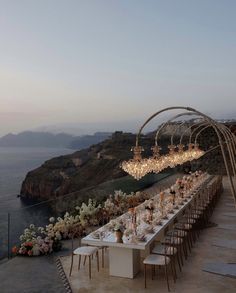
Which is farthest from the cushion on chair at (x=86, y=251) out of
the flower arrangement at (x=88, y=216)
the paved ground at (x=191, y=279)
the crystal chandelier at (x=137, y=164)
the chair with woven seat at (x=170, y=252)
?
the flower arrangement at (x=88, y=216)

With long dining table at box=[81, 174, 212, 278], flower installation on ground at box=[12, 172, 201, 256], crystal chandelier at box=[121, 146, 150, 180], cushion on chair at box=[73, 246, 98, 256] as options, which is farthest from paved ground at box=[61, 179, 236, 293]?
crystal chandelier at box=[121, 146, 150, 180]

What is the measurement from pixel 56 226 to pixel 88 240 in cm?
272

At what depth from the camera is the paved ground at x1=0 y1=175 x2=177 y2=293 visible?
6884 millimetres

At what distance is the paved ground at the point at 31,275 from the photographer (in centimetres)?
688

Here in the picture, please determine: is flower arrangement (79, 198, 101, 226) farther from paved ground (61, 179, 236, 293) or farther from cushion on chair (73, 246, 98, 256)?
cushion on chair (73, 246, 98, 256)

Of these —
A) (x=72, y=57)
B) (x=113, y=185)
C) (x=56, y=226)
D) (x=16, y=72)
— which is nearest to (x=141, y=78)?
(x=72, y=57)

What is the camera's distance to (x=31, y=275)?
7.52 meters

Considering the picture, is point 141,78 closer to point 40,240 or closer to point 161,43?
point 161,43

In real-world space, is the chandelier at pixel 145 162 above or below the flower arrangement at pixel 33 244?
above

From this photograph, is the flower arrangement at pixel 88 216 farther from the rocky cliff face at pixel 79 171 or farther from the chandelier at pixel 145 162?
the rocky cliff face at pixel 79 171

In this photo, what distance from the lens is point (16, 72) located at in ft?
56.5

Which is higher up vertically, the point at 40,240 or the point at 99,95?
the point at 99,95

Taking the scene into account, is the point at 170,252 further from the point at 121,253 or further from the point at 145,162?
the point at 145,162

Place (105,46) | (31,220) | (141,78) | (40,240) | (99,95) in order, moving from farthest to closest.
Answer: (99,95), (141,78), (105,46), (31,220), (40,240)
